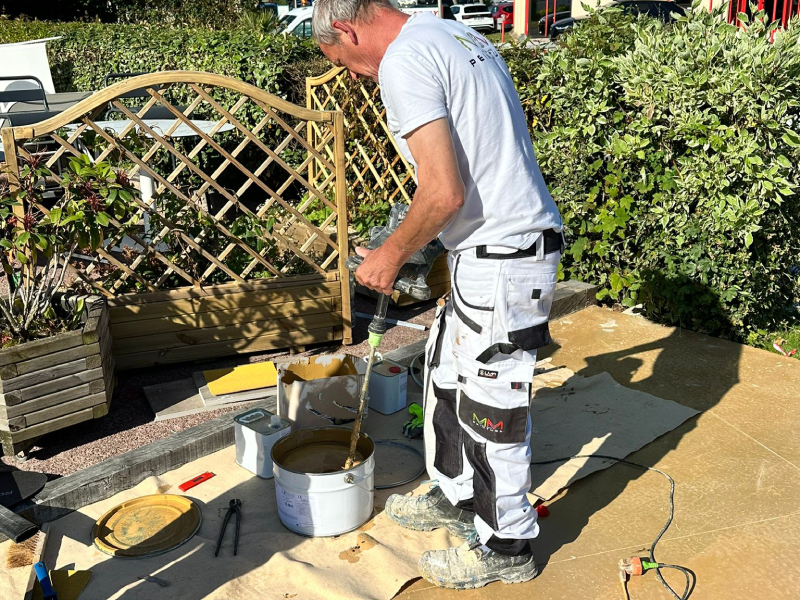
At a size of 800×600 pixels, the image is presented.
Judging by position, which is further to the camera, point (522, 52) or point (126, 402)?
point (522, 52)

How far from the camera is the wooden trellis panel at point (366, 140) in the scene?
526 centimetres

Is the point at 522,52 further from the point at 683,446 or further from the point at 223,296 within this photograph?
the point at 683,446

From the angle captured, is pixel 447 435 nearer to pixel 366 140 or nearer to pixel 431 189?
pixel 431 189

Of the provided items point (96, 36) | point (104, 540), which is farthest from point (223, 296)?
point (96, 36)

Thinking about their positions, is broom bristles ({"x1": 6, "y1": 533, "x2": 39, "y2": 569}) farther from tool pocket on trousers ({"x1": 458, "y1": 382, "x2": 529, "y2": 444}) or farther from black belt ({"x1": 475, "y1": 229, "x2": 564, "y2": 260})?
black belt ({"x1": 475, "y1": 229, "x2": 564, "y2": 260})

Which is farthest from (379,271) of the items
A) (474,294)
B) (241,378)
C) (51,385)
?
(241,378)

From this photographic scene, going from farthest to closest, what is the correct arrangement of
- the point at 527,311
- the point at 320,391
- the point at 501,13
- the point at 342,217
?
the point at 501,13, the point at 342,217, the point at 320,391, the point at 527,311

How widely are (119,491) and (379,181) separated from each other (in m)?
3.23

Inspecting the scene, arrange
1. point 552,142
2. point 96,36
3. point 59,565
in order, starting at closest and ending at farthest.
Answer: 1. point 59,565
2. point 552,142
3. point 96,36

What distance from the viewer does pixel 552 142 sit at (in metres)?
4.38

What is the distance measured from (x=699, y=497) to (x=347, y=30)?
1885mm

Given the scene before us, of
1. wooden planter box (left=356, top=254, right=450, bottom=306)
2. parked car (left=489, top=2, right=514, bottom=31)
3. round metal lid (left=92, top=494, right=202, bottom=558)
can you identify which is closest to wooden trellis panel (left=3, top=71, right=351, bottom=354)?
wooden planter box (left=356, top=254, right=450, bottom=306)

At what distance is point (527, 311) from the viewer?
1984 mm

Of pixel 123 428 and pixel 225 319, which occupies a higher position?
pixel 225 319
